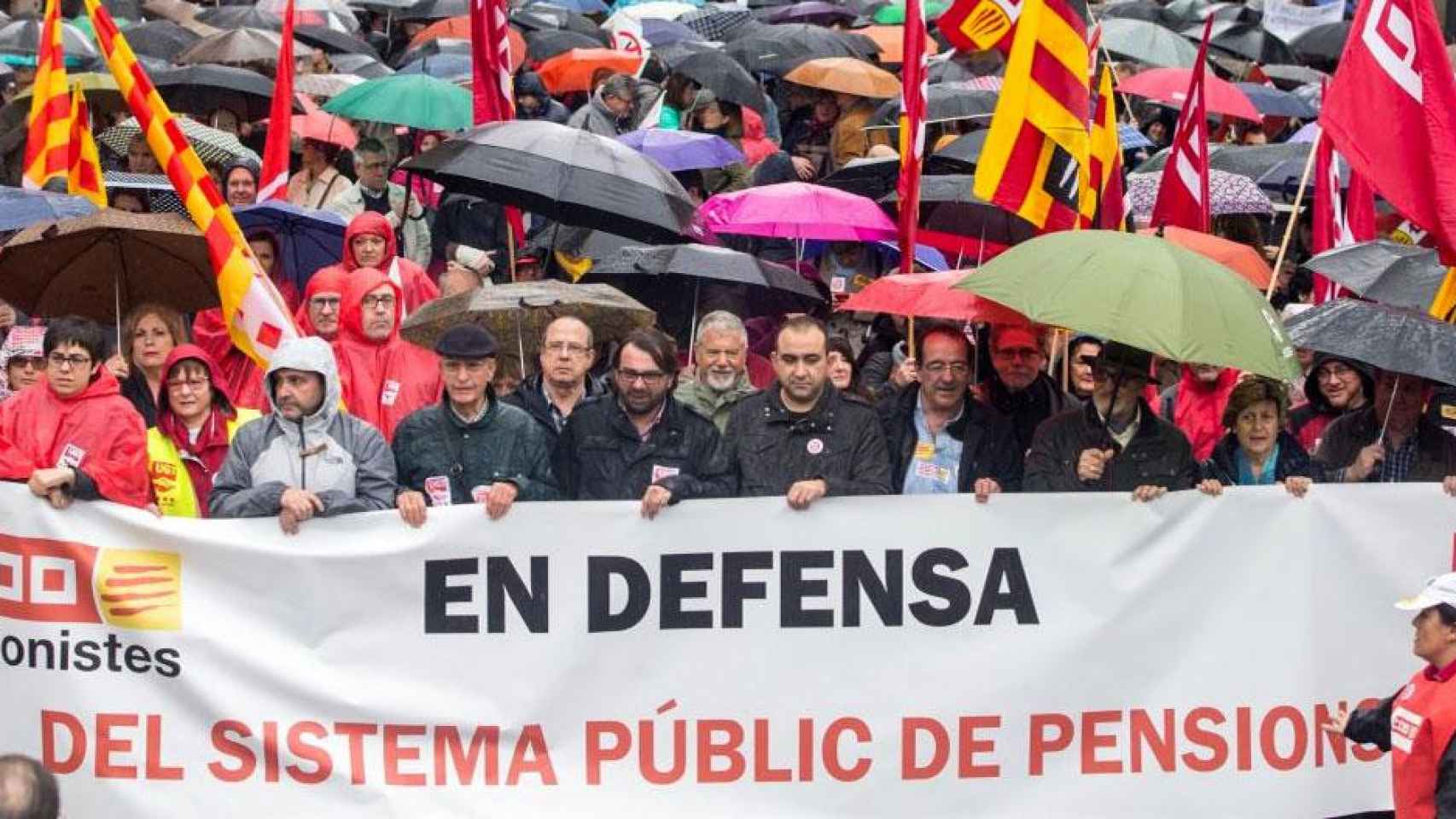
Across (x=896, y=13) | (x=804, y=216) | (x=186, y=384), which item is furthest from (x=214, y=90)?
(x=186, y=384)

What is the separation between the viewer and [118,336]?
10.9 metres

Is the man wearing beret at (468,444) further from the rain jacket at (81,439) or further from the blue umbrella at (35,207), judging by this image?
the blue umbrella at (35,207)

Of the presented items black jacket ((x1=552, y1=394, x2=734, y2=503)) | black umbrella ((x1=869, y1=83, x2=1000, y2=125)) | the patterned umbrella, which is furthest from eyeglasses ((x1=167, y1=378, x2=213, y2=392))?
black umbrella ((x1=869, y1=83, x2=1000, y2=125))

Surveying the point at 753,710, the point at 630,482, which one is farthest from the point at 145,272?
the point at 753,710

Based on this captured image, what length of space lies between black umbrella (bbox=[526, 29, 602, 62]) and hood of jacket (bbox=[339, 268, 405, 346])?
9.81 m

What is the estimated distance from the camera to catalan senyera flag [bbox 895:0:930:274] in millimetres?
11398

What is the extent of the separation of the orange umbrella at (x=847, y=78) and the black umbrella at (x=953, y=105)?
32.1 inches

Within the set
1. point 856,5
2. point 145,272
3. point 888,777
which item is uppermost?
point 856,5

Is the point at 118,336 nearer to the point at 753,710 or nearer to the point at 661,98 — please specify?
the point at 753,710

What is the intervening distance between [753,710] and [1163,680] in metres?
1.29

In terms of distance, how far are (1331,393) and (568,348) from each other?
2993 mm

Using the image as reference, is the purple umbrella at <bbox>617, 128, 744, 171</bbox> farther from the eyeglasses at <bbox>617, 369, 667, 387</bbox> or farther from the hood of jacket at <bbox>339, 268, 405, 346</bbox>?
the eyeglasses at <bbox>617, 369, 667, 387</bbox>

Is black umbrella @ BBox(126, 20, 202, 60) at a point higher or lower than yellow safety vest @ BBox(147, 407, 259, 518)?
higher

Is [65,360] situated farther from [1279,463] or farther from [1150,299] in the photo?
[1279,463]
